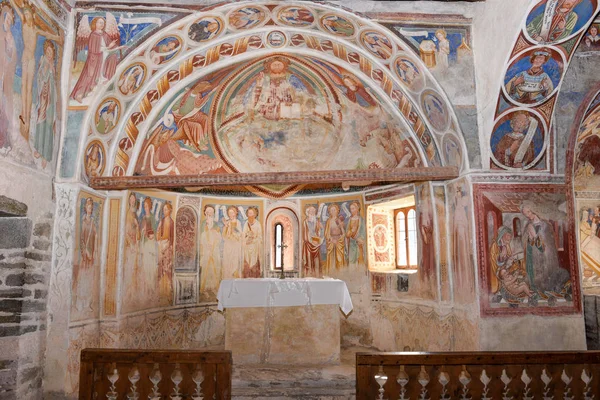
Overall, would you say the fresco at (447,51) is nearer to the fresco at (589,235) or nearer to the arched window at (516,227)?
the arched window at (516,227)

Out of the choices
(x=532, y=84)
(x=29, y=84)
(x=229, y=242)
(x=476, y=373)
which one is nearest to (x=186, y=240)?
(x=229, y=242)

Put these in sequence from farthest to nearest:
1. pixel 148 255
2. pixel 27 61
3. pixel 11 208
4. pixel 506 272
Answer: pixel 148 255, pixel 506 272, pixel 27 61, pixel 11 208

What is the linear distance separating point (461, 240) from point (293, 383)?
4.08 m

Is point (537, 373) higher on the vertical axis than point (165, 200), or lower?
lower

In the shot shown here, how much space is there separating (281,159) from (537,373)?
9.33 meters

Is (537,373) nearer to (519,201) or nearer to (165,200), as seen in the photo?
(519,201)

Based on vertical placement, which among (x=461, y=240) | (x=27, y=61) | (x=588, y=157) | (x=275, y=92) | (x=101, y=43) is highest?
(x=275, y=92)

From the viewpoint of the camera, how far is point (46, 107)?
8125 mm

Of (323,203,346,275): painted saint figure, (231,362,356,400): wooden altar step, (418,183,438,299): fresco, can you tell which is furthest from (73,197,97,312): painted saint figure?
(418,183,438,299): fresco

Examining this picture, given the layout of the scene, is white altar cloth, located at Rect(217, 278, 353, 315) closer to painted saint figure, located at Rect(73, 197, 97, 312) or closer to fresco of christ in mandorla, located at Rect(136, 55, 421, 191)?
painted saint figure, located at Rect(73, 197, 97, 312)

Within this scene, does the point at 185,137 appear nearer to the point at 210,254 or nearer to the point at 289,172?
the point at 210,254

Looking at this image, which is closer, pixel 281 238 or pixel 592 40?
pixel 592 40

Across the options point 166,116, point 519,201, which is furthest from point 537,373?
point 166,116

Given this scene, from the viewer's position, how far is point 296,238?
14148 mm
